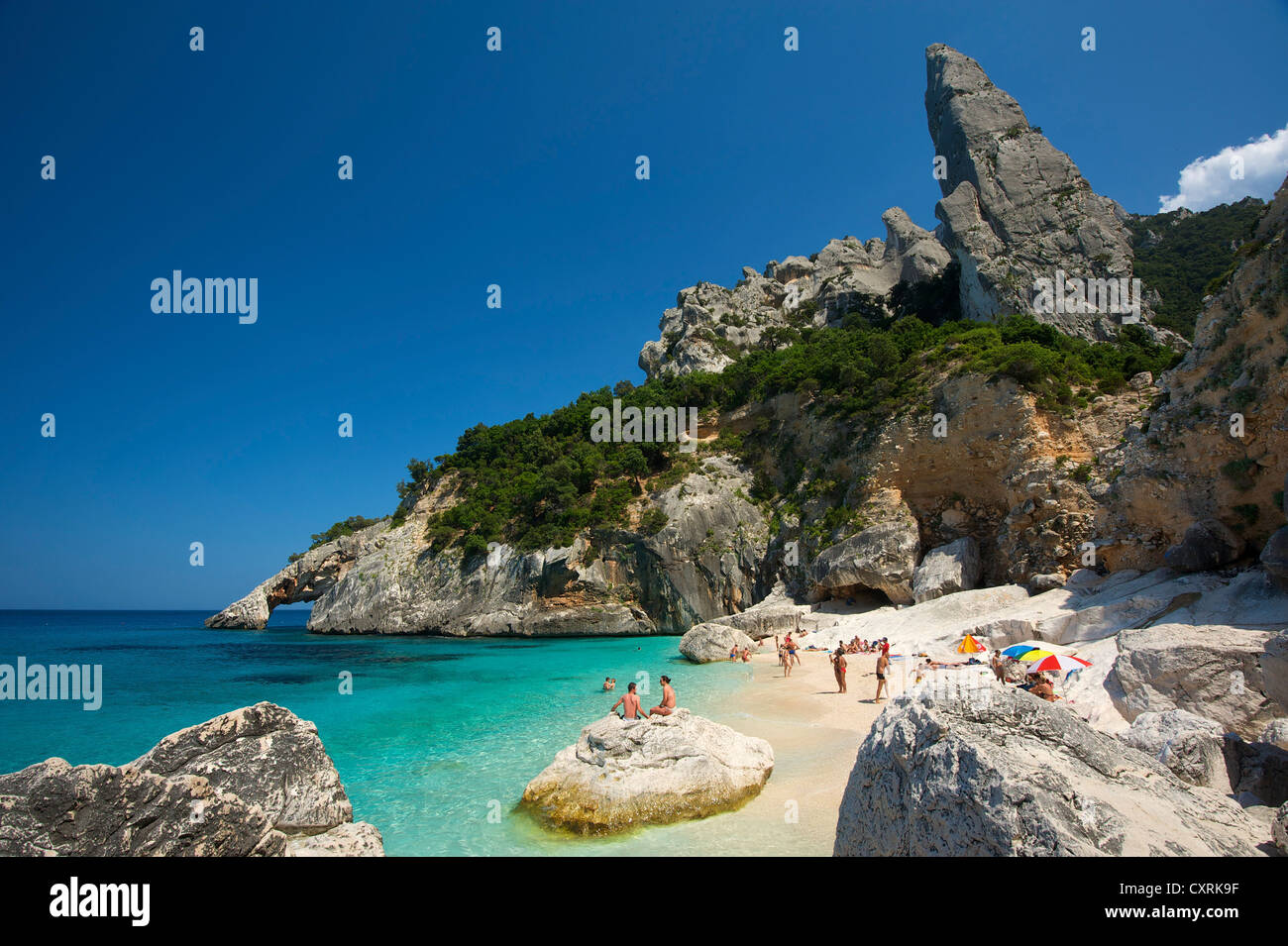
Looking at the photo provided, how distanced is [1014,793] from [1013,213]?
53649mm

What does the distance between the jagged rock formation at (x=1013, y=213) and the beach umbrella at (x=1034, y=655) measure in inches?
1391

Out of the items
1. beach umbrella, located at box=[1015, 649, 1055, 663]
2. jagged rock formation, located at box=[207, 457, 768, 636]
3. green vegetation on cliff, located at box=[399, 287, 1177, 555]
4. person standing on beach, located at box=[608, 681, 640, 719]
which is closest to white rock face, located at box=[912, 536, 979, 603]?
green vegetation on cliff, located at box=[399, 287, 1177, 555]

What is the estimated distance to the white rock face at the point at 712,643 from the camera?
22906 millimetres

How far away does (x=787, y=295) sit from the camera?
7325cm

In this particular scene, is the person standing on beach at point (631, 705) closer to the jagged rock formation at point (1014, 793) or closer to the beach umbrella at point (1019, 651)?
the jagged rock formation at point (1014, 793)

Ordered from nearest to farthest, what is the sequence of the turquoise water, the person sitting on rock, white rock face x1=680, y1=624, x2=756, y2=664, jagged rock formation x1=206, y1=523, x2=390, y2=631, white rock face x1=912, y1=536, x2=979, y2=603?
1. the turquoise water
2. the person sitting on rock
3. white rock face x1=680, y1=624, x2=756, y2=664
4. white rock face x1=912, y1=536, x2=979, y2=603
5. jagged rock formation x1=206, y1=523, x2=390, y2=631

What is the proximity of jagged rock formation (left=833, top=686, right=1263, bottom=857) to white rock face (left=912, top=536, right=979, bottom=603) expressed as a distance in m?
23.0

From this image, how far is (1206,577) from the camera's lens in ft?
43.4

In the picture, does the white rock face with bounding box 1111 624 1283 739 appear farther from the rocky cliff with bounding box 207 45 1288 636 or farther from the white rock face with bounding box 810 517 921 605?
the white rock face with bounding box 810 517 921 605

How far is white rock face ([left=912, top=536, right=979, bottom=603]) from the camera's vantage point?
2492cm
